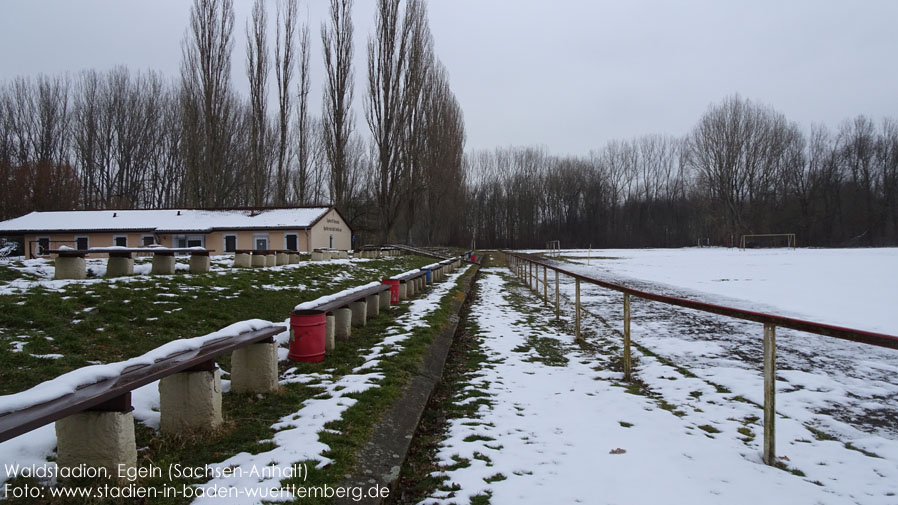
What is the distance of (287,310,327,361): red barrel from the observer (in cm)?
524

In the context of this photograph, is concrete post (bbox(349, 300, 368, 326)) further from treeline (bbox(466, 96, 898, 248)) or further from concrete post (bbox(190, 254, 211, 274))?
treeline (bbox(466, 96, 898, 248))

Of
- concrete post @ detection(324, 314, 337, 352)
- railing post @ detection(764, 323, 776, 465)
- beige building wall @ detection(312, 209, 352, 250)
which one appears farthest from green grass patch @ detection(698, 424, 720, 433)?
beige building wall @ detection(312, 209, 352, 250)

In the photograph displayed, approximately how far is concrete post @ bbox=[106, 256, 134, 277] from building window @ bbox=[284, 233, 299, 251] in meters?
20.8

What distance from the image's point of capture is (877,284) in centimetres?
1443

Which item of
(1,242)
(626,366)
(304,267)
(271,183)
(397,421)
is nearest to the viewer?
(397,421)

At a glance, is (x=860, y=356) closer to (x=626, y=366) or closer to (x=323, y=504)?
(x=626, y=366)

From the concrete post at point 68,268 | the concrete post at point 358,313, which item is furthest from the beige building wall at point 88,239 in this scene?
the concrete post at point 358,313

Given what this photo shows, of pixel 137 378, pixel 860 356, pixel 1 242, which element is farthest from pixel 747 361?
pixel 1 242

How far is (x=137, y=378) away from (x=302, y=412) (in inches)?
57.8

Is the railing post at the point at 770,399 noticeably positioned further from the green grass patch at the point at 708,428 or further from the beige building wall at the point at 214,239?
the beige building wall at the point at 214,239

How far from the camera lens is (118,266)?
28.9 feet

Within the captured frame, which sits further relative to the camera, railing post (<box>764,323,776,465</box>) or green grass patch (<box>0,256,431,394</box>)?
green grass patch (<box>0,256,431,394</box>)

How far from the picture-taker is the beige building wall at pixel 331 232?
30.4 meters

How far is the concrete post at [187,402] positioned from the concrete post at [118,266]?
7113mm
